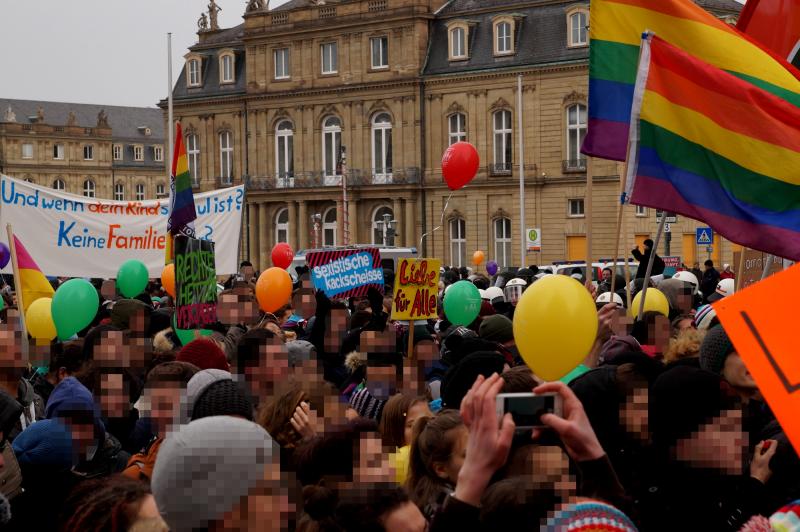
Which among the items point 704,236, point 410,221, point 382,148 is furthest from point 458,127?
point 704,236

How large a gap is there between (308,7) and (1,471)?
170 feet

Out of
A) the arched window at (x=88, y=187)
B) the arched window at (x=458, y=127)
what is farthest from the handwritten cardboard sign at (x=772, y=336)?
the arched window at (x=88, y=187)

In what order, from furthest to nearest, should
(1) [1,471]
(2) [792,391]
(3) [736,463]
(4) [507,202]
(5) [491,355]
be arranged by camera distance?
1. (4) [507,202]
2. (5) [491,355]
3. (1) [1,471]
4. (3) [736,463]
5. (2) [792,391]

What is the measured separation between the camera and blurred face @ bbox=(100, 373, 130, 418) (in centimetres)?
688

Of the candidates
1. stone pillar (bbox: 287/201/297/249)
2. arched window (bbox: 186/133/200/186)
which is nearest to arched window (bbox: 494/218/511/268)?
stone pillar (bbox: 287/201/297/249)

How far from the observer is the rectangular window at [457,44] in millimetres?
51562

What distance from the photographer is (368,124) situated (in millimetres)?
53688

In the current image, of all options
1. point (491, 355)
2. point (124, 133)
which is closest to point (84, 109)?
point (124, 133)

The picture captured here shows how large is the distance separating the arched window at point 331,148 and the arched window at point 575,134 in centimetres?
1112

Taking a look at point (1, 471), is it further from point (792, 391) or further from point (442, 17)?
point (442, 17)

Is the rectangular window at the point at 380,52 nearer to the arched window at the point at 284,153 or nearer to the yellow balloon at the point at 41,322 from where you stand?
the arched window at the point at 284,153

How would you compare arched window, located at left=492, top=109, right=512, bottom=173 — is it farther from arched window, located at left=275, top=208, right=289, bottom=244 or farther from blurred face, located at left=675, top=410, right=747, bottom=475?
blurred face, located at left=675, top=410, right=747, bottom=475

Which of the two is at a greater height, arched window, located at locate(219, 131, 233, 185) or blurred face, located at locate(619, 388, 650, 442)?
arched window, located at locate(219, 131, 233, 185)

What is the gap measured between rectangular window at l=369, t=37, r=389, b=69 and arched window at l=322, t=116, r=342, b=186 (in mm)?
3348
